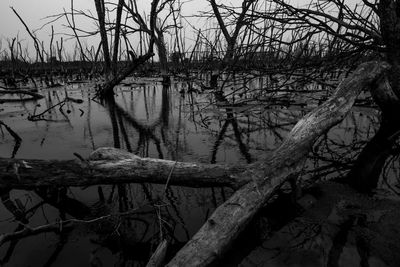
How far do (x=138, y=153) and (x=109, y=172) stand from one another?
143 centimetres

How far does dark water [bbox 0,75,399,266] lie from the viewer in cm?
145

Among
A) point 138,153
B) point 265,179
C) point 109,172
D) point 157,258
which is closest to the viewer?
point 157,258

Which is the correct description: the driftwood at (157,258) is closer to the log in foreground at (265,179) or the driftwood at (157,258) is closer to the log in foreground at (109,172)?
the log in foreground at (265,179)

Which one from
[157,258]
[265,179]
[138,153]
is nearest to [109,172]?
[157,258]

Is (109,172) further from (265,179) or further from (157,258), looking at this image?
(265,179)

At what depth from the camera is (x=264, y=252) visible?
4.41 ft

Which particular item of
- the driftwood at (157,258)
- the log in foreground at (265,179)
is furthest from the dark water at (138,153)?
the log in foreground at (265,179)

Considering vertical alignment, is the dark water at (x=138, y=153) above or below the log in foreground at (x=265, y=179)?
below

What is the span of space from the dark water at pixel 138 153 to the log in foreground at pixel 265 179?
0.69ft

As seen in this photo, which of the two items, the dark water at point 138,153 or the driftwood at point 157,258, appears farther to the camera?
the dark water at point 138,153

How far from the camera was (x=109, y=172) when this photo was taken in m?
1.52

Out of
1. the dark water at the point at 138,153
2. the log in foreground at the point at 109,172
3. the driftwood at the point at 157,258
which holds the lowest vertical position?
A: the dark water at the point at 138,153

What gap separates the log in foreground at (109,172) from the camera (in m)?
1.43

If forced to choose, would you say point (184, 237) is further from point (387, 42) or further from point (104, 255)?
point (387, 42)
